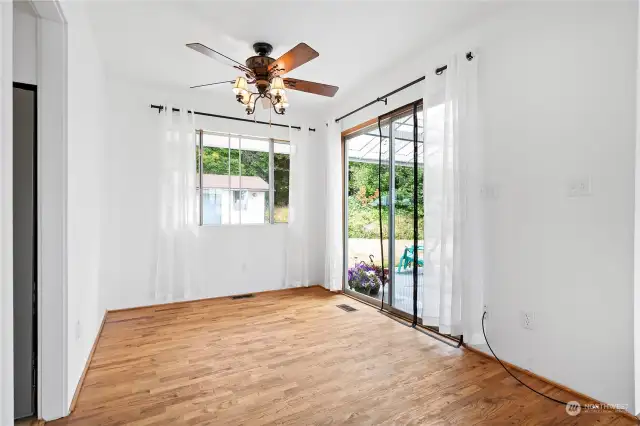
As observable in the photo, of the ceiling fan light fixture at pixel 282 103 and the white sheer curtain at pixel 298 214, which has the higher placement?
the ceiling fan light fixture at pixel 282 103

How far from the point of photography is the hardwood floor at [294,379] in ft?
6.04

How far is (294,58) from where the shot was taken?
7.99 ft

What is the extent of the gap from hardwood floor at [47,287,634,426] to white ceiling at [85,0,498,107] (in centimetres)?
273

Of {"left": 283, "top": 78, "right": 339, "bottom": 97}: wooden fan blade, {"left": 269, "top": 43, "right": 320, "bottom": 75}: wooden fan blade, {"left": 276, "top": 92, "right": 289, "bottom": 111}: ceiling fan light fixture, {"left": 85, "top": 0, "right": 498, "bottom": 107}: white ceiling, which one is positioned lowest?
{"left": 276, "top": 92, "right": 289, "bottom": 111}: ceiling fan light fixture

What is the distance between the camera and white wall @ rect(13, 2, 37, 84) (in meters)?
1.76

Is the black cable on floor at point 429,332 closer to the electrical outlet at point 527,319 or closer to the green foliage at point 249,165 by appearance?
the electrical outlet at point 527,319

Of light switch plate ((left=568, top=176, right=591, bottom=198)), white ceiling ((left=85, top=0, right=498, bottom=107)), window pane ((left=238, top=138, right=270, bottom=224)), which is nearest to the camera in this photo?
light switch plate ((left=568, top=176, right=591, bottom=198))

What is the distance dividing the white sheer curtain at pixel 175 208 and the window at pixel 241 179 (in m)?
0.26

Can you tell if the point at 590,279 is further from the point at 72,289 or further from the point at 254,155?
the point at 254,155

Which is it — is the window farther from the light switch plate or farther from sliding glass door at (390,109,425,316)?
the light switch plate

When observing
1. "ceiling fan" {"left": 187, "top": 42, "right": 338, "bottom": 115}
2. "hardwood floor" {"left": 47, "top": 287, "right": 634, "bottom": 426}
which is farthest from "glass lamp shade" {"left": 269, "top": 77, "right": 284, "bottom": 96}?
"hardwood floor" {"left": 47, "top": 287, "right": 634, "bottom": 426}

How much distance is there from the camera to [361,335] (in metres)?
3.07

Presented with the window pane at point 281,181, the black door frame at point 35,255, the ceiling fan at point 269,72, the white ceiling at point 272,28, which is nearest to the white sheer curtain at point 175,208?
the white ceiling at point 272,28

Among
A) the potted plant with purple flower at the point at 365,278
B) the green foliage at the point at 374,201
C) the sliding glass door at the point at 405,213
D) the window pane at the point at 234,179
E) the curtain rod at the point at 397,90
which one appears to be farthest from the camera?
the window pane at the point at 234,179
